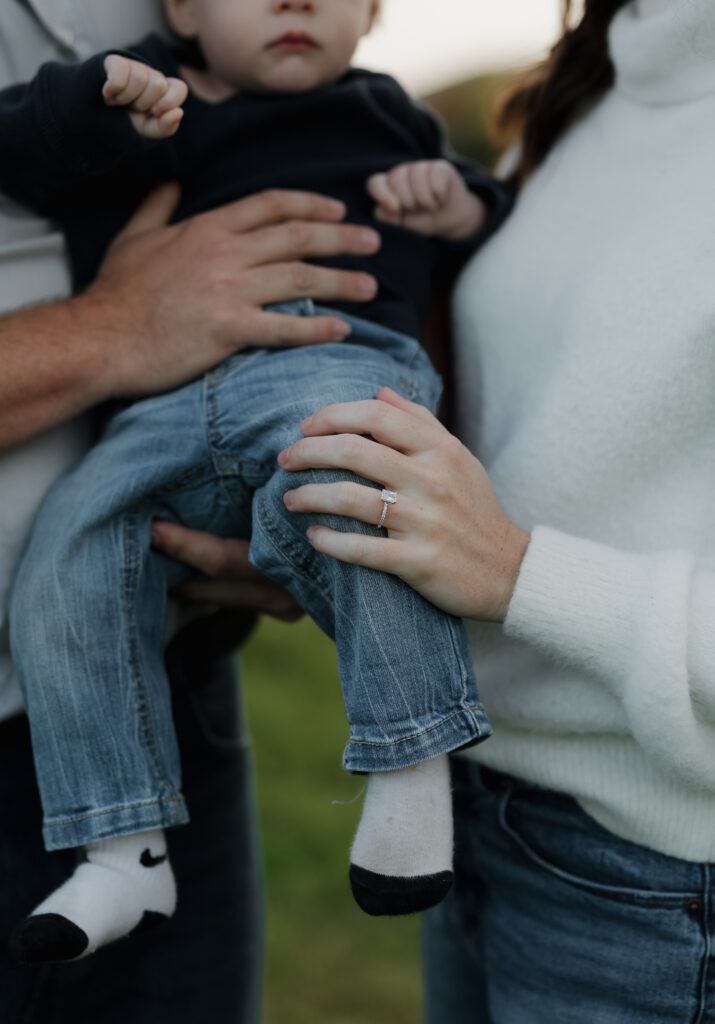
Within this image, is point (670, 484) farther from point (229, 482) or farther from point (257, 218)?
point (257, 218)

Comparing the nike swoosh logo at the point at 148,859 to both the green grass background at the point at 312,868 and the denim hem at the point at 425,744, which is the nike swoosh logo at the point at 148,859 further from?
the green grass background at the point at 312,868

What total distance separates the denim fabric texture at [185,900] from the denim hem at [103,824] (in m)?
0.14

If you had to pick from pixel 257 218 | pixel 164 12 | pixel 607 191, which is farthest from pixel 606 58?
pixel 164 12

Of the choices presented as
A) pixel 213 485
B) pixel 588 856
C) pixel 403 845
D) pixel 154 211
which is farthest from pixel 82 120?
pixel 588 856

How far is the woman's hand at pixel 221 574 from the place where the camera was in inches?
51.1

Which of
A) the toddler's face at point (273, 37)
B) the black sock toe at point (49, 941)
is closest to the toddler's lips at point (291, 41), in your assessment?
the toddler's face at point (273, 37)

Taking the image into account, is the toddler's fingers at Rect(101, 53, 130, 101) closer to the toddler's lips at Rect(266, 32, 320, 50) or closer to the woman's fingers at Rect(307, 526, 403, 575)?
the toddler's lips at Rect(266, 32, 320, 50)

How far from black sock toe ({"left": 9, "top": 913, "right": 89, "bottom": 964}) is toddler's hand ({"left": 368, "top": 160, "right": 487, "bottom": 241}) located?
104 cm

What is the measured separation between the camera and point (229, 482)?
4.08 feet

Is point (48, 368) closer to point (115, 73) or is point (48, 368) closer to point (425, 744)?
point (115, 73)

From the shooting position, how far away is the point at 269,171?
1.44 meters

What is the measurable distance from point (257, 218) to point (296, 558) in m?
0.53

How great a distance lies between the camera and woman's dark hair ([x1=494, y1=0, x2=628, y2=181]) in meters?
1.47

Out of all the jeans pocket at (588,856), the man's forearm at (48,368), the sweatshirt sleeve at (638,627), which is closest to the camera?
the sweatshirt sleeve at (638,627)
